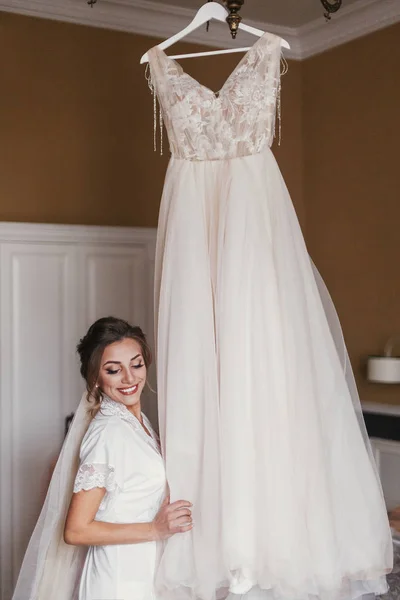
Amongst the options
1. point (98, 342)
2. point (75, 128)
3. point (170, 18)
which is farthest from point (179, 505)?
point (170, 18)

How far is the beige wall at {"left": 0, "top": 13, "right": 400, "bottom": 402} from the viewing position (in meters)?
3.49

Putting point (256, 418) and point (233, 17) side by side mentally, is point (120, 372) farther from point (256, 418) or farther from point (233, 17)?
point (233, 17)

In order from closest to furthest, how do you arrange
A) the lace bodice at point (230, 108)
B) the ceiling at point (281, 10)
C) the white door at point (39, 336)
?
the lace bodice at point (230, 108) → the white door at point (39, 336) → the ceiling at point (281, 10)

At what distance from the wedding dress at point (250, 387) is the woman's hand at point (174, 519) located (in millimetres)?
23

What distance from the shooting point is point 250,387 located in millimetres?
1778

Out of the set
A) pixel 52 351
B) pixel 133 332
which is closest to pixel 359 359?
pixel 52 351

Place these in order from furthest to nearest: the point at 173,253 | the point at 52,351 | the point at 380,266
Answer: the point at 380,266, the point at 52,351, the point at 173,253

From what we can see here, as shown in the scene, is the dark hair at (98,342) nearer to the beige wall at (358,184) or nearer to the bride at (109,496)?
the bride at (109,496)

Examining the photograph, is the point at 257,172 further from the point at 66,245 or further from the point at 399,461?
the point at 399,461

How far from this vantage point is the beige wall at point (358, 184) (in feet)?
12.2

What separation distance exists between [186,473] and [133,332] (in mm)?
384

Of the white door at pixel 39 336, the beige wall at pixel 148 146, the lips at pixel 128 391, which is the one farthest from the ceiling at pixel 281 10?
the lips at pixel 128 391

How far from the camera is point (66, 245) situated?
11.6ft

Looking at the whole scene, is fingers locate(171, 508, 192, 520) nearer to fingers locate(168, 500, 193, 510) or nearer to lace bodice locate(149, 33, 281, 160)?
fingers locate(168, 500, 193, 510)
